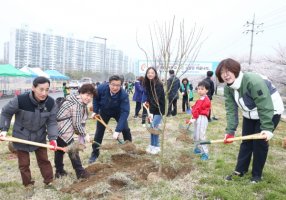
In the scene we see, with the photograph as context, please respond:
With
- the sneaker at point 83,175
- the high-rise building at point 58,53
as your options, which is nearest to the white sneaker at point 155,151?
the sneaker at point 83,175

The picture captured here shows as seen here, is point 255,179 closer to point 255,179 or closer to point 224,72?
point 255,179

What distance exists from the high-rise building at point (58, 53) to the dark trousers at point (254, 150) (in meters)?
54.1

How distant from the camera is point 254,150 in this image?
376 centimetres

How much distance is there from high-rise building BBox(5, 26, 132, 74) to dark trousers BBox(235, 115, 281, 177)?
54.1m

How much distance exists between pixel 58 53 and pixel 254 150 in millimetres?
68747

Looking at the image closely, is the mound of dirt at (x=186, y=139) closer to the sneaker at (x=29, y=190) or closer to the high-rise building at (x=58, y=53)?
the sneaker at (x=29, y=190)

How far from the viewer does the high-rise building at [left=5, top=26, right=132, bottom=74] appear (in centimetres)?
6265

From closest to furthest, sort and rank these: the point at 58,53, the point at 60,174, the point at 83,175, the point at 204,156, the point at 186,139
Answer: the point at 83,175 < the point at 60,174 < the point at 204,156 < the point at 186,139 < the point at 58,53

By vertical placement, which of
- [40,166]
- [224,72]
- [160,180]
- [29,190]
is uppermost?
[224,72]

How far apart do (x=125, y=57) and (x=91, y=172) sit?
74.5m

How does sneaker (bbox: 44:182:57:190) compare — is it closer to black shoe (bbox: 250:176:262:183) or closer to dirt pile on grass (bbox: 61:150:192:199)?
dirt pile on grass (bbox: 61:150:192:199)

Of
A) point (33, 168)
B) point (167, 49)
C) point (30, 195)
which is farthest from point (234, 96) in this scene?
point (33, 168)

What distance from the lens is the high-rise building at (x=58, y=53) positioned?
62653mm

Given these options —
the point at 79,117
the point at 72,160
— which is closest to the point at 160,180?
the point at 72,160
